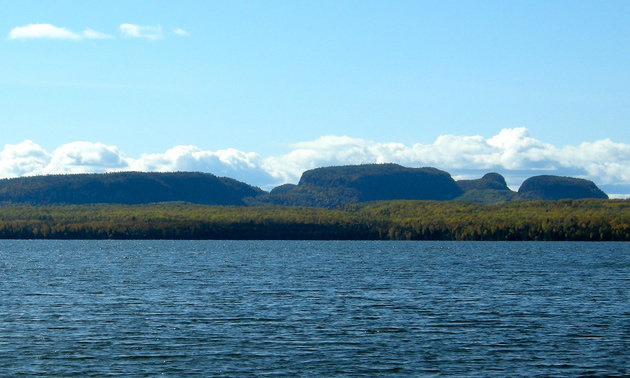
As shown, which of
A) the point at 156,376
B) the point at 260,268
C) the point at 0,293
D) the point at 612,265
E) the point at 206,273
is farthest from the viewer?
the point at 612,265

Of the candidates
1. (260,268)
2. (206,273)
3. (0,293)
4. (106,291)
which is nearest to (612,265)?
(260,268)

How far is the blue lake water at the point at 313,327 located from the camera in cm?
5086

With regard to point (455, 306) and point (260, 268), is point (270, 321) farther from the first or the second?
point (260, 268)

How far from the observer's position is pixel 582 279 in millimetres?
121375

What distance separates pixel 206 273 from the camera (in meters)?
133

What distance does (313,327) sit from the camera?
65.5 metres

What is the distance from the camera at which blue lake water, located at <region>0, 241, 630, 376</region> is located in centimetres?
5086

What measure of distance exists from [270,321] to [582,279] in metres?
67.0

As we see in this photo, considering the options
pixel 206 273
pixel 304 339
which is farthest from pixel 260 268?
pixel 304 339

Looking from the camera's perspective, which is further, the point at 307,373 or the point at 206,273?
the point at 206,273

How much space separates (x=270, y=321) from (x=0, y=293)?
4053 centimetres

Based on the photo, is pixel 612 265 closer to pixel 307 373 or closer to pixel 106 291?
pixel 106 291

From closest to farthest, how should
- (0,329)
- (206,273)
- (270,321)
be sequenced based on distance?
1. (0,329)
2. (270,321)
3. (206,273)

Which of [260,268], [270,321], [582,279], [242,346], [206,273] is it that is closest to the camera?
[242,346]
